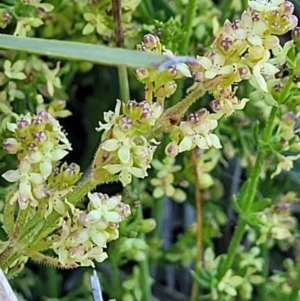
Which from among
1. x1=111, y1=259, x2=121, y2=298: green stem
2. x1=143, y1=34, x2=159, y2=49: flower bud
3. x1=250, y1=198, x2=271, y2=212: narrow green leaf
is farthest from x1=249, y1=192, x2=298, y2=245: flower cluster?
x1=143, y1=34, x2=159, y2=49: flower bud

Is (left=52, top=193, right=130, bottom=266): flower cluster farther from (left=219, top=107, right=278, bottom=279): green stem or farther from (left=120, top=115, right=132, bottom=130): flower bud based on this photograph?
(left=219, top=107, right=278, bottom=279): green stem

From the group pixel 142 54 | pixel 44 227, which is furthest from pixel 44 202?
pixel 142 54

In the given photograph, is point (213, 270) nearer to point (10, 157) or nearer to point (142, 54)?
point (10, 157)

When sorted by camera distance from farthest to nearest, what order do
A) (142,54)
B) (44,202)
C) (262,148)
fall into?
(262,148)
(44,202)
(142,54)

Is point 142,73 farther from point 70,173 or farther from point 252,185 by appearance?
point 252,185

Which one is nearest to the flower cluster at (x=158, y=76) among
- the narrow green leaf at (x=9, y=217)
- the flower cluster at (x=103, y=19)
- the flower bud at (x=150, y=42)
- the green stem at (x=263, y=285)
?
the flower bud at (x=150, y=42)
